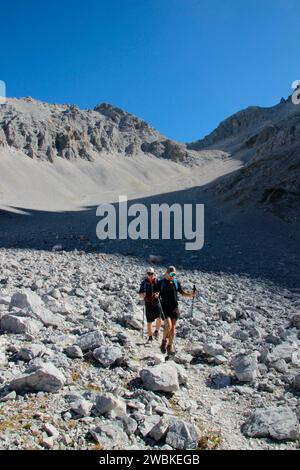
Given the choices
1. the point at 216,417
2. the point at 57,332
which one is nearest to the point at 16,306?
the point at 57,332

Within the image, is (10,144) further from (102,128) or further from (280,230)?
(280,230)

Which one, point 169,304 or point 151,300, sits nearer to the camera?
point 169,304

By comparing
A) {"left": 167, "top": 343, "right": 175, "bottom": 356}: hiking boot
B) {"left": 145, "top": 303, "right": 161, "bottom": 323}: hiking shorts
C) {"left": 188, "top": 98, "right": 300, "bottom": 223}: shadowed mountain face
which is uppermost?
{"left": 188, "top": 98, "right": 300, "bottom": 223}: shadowed mountain face

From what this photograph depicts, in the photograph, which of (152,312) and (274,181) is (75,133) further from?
(152,312)

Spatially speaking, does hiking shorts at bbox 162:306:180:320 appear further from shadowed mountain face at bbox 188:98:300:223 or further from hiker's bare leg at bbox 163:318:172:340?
shadowed mountain face at bbox 188:98:300:223

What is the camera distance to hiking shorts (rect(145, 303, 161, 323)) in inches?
356

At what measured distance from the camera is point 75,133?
344 ft

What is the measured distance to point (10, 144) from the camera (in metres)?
84.2

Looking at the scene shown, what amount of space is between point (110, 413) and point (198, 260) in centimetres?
1669

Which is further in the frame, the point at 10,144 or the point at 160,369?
the point at 10,144
